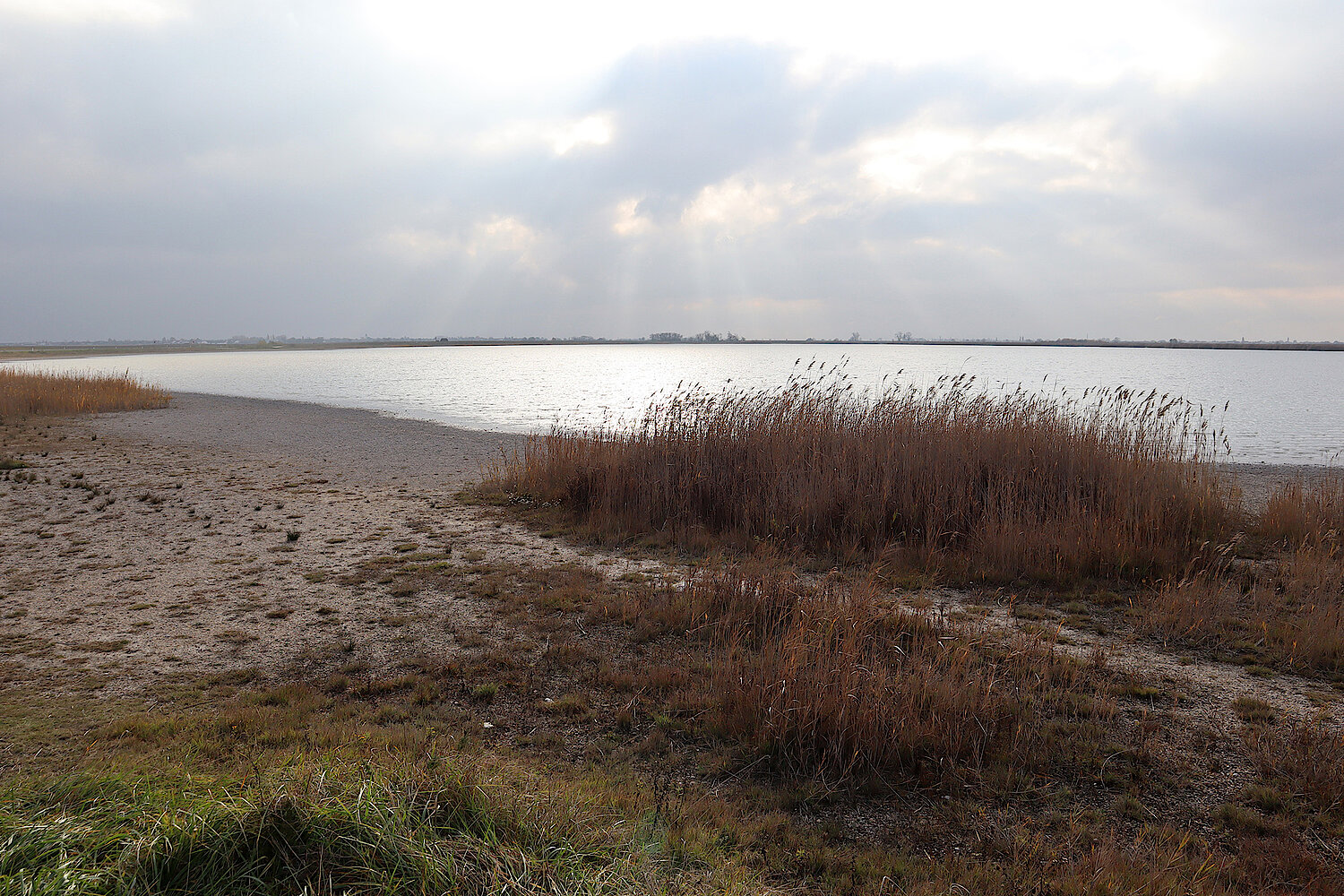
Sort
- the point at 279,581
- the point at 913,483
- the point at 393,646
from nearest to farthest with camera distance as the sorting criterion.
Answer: the point at 393,646 → the point at 279,581 → the point at 913,483

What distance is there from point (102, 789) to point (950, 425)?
446 inches

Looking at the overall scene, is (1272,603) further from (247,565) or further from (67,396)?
(67,396)

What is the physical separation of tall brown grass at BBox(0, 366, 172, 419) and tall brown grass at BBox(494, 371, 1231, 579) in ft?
77.6

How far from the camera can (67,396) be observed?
88.8 ft

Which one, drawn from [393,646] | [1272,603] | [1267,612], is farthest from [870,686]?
[1272,603]

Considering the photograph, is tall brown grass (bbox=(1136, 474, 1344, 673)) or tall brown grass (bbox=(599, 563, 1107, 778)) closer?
tall brown grass (bbox=(599, 563, 1107, 778))

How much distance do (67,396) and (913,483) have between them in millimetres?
32118

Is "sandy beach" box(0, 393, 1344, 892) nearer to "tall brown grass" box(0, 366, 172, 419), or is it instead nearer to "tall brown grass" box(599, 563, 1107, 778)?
"tall brown grass" box(599, 563, 1107, 778)

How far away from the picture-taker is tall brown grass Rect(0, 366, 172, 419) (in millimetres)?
25203

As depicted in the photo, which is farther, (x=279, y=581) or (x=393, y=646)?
(x=279, y=581)

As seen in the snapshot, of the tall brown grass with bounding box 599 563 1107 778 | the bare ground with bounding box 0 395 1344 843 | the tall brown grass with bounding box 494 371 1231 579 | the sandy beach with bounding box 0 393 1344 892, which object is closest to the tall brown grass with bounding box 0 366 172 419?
the bare ground with bounding box 0 395 1344 843

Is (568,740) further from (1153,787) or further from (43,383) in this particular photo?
(43,383)

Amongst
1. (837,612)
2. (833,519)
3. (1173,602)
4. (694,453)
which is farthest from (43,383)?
(1173,602)

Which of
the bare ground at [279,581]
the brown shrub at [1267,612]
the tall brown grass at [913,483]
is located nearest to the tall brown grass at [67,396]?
the bare ground at [279,581]
